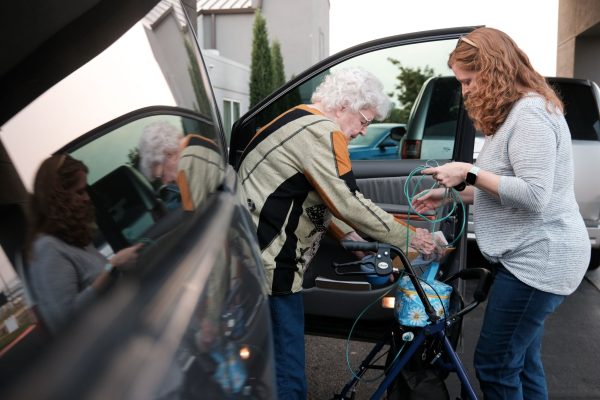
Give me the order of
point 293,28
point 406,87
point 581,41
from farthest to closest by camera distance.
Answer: point 293,28 → point 581,41 → point 406,87

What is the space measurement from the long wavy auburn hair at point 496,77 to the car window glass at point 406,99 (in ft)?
3.85

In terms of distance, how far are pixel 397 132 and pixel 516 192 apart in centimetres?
222

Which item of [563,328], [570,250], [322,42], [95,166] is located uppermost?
[322,42]

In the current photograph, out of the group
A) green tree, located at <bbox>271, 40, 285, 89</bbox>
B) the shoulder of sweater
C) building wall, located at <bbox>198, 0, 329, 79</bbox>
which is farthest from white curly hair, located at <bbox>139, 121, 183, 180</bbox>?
building wall, located at <bbox>198, 0, 329, 79</bbox>

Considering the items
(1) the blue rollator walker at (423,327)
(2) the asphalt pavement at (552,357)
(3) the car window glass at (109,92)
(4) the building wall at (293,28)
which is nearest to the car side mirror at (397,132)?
(2) the asphalt pavement at (552,357)

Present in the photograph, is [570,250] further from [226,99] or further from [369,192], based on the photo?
[226,99]

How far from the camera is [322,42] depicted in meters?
37.0

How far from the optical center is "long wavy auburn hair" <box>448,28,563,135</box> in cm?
221

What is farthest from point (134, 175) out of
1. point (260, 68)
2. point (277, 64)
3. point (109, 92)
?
point (277, 64)

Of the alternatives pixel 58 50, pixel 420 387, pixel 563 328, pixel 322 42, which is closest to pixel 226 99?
pixel 322 42

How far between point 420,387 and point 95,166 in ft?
6.70

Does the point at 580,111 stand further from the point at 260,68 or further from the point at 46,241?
the point at 260,68

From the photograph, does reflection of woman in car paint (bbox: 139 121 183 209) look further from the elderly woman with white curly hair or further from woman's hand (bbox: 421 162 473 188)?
woman's hand (bbox: 421 162 473 188)

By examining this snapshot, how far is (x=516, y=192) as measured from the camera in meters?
2.12
